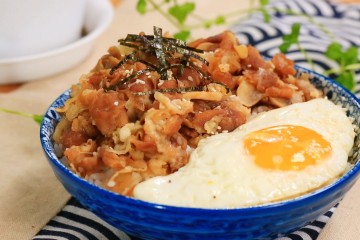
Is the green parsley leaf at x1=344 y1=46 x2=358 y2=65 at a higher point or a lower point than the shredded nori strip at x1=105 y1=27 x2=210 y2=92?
lower

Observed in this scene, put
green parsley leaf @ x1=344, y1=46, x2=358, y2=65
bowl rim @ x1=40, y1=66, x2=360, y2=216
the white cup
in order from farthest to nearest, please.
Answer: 1. green parsley leaf @ x1=344, y1=46, x2=358, y2=65
2. the white cup
3. bowl rim @ x1=40, y1=66, x2=360, y2=216

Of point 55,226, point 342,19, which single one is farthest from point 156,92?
point 342,19

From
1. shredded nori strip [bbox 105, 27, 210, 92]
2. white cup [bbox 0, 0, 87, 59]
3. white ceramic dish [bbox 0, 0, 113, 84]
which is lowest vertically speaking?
white ceramic dish [bbox 0, 0, 113, 84]

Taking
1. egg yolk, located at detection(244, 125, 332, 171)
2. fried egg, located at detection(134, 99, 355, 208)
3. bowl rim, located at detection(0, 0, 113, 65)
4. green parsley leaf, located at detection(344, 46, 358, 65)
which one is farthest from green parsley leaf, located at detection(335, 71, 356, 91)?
bowl rim, located at detection(0, 0, 113, 65)

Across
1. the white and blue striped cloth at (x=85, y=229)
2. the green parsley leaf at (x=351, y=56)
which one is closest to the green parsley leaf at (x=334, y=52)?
the green parsley leaf at (x=351, y=56)

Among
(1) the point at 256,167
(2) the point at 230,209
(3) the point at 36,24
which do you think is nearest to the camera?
(2) the point at 230,209

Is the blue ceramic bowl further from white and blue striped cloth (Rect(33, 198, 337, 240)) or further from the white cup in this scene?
the white cup

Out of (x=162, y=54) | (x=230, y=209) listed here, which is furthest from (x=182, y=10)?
(x=230, y=209)

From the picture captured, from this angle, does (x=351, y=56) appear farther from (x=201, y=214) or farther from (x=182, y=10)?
(x=201, y=214)
